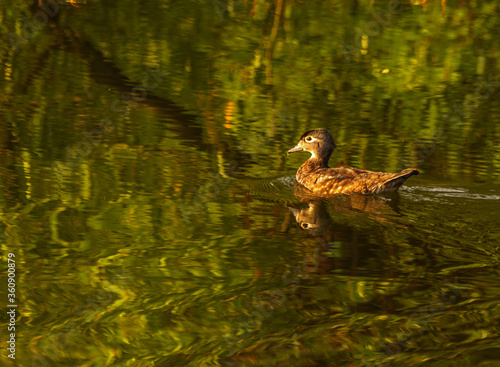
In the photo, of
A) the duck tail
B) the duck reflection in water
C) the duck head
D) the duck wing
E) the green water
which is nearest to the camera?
the green water

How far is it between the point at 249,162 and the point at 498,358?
18.3 feet

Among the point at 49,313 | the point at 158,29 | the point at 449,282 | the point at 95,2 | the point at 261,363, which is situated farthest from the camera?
the point at 95,2

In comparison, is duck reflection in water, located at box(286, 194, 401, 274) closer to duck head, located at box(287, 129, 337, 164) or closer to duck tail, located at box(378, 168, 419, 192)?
duck tail, located at box(378, 168, 419, 192)

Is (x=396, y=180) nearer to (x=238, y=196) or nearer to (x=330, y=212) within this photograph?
(x=330, y=212)

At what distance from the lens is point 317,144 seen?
36.4 feet

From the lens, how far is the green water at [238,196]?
610 cm

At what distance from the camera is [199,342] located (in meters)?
5.93

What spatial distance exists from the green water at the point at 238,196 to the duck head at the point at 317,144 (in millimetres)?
449

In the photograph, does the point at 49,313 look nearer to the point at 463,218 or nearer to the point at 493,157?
the point at 463,218

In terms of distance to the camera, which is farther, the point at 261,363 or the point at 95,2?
the point at 95,2

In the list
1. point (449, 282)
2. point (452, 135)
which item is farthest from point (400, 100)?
point (449, 282)

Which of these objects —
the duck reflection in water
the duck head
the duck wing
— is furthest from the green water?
the duck head

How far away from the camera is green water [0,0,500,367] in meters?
6.10

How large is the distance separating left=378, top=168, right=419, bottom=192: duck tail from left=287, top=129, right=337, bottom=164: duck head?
1.49 metres
